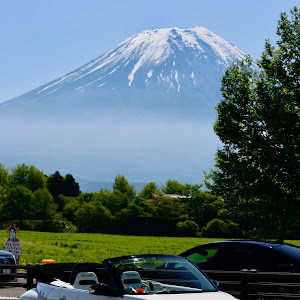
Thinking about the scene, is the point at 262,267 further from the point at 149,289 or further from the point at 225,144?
the point at 225,144

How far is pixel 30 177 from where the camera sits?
435ft

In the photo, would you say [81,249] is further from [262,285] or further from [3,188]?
[3,188]

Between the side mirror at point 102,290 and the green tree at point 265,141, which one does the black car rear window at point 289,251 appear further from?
the green tree at point 265,141

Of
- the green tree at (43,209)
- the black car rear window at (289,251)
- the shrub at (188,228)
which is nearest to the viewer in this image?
the black car rear window at (289,251)

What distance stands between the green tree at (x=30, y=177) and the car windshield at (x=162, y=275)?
415ft

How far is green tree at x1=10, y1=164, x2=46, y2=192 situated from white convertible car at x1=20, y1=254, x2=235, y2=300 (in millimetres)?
125919

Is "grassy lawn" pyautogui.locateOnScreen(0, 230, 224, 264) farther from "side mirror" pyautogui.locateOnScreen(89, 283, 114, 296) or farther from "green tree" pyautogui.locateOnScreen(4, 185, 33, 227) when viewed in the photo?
"green tree" pyautogui.locateOnScreen(4, 185, 33, 227)

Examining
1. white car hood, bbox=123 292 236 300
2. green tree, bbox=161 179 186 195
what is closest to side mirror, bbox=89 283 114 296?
white car hood, bbox=123 292 236 300

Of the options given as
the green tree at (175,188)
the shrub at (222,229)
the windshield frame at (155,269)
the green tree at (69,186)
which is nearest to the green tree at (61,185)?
the green tree at (69,186)

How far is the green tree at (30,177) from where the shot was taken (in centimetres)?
13225

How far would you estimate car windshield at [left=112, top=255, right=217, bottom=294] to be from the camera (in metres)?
6.67

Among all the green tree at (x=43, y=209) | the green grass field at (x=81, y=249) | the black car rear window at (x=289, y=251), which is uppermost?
the green tree at (x=43, y=209)

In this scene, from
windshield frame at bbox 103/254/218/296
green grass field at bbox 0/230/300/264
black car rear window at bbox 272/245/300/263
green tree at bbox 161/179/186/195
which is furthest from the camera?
green tree at bbox 161/179/186/195

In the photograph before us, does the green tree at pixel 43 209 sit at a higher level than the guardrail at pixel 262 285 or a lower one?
higher
